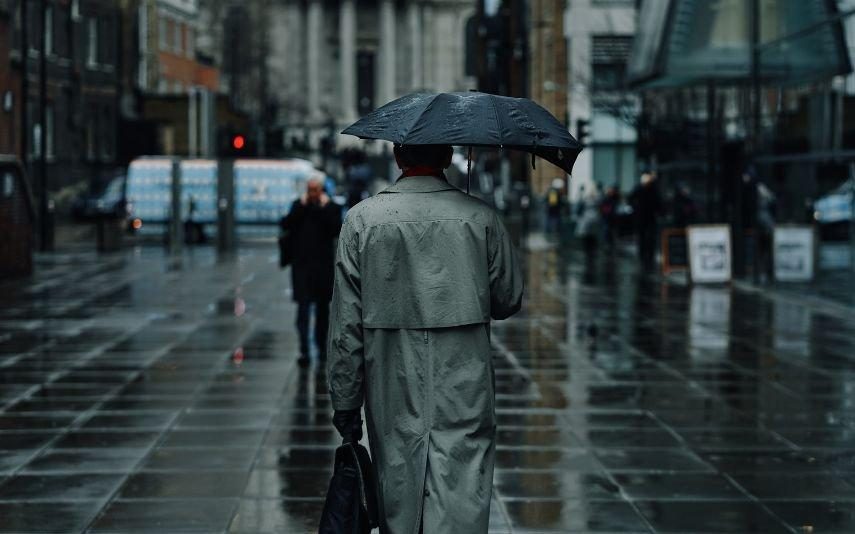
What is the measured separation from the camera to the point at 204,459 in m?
9.73

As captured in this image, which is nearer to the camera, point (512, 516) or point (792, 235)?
point (512, 516)

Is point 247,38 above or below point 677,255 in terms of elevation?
above

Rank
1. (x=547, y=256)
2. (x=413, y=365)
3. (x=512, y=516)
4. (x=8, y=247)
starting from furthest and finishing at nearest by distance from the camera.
Result: (x=547, y=256), (x=8, y=247), (x=512, y=516), (x=413, y=365)

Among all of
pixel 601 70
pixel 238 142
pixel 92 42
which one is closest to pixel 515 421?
pixel 238 142

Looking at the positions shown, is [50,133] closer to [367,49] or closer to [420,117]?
[420,117]

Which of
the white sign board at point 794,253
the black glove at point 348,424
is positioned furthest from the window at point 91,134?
the black glove at point 348,424

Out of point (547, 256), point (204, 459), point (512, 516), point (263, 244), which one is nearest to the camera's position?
point (512, 516)

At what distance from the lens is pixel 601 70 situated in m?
54.4

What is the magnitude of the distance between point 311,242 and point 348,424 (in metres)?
9.31

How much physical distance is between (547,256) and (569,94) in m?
21.9

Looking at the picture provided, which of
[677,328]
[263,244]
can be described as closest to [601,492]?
[677,328]

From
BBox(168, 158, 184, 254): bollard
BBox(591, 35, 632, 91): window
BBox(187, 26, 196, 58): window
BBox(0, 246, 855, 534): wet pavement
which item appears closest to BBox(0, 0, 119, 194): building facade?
BBox(168, 158, 184, 254): bollard

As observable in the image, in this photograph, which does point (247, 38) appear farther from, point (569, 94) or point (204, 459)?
point (204, 459)

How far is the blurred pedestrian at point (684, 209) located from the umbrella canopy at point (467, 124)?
87.0 ft
